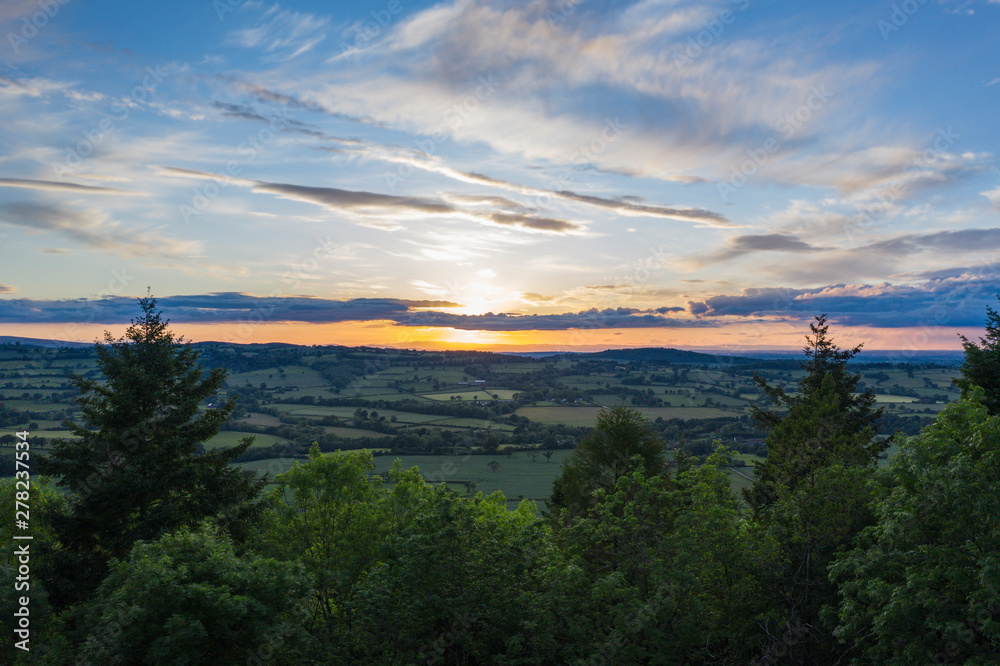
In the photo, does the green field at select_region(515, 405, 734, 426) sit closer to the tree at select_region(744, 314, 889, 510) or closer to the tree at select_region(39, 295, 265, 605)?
the tree at select_region(744, 314, 889, 510)

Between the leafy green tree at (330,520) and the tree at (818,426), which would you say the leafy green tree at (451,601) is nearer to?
the leafy green tree at (330,520)

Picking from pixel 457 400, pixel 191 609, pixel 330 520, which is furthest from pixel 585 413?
pixel 191 609

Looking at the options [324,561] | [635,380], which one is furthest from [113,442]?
[635,380]

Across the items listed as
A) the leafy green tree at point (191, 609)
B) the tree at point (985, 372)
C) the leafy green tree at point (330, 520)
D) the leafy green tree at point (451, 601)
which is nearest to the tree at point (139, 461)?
the leafy green tree at point (330, 520)

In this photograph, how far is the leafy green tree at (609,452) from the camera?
117 ft

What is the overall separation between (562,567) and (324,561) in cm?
1142

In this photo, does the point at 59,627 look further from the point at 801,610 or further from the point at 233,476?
the point at 801,610

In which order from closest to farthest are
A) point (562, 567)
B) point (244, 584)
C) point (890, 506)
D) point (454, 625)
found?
point (890, 506) < point (244, 584) < point (454, 625) < point (562, 567)

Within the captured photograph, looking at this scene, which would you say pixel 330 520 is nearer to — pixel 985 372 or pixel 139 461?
pixel 139 461

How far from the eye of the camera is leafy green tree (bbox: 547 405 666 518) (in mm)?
35656

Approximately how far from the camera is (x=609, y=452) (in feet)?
121

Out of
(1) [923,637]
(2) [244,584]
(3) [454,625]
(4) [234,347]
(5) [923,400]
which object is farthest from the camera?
(4) [234,347]

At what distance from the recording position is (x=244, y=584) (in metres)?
15.9

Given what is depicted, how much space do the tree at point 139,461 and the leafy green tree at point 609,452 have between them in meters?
19.8
